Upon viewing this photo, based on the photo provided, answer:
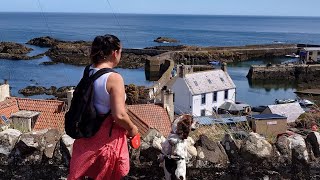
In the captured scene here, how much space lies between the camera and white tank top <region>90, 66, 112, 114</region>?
3.14 meters

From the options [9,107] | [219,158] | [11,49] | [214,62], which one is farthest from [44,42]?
[219,158]

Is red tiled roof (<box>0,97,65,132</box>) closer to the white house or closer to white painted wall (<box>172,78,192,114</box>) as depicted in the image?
the white house

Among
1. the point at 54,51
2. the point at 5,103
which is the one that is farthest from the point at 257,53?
the point at 5,103

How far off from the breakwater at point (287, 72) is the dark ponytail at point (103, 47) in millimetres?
58891

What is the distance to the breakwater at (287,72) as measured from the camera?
61.1 metres

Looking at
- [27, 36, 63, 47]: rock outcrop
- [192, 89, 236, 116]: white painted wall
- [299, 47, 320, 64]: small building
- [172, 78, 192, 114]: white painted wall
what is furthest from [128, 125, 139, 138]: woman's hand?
[27, 36, 63, 47]: rock outcrop

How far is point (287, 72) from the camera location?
62.6 m

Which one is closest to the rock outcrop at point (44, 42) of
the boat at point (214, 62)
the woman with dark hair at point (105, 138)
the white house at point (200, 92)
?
the boat at point (214, 62)

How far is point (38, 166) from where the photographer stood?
4.25 metres

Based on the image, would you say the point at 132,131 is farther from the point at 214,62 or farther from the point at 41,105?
the point at 214,62

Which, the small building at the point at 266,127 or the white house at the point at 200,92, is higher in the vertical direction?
the small building at the point at 266,127

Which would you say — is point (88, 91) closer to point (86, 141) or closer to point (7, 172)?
point (86, 141)

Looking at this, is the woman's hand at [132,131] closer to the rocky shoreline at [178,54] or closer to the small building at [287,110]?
the small building at [287,110]

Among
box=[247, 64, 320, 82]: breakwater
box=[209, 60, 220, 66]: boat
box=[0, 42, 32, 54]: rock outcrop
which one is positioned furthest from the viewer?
box=[0, 42, 32, 54]: rock outcrop
